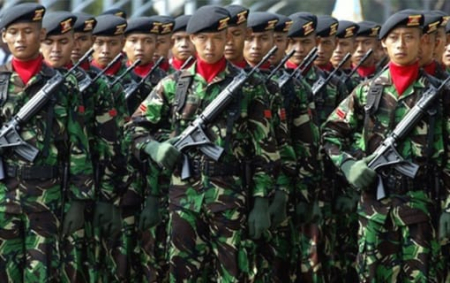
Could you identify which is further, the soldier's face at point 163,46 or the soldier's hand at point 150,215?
the soldier's face at point 163,46

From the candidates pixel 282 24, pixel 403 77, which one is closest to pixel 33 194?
pixel 403 77

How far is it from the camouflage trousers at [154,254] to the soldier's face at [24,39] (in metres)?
2.62

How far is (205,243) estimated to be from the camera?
12.0 metres

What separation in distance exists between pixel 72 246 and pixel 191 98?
1.36 meters

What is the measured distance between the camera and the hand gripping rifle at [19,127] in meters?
11.7

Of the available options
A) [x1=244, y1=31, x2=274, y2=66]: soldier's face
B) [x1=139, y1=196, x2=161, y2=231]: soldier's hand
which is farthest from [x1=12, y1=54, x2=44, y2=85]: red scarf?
[x1=244, y1=31, x2=274, y2=66]: soldier's face

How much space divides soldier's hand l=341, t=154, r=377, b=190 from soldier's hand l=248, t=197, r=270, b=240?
58cm

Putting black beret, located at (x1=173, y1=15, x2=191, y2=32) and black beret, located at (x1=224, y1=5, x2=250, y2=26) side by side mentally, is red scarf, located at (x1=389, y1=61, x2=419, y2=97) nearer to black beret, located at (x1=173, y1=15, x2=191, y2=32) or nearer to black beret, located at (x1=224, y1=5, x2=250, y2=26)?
black beret, located at (x1=224, y1=5, x2=250, y2=26)

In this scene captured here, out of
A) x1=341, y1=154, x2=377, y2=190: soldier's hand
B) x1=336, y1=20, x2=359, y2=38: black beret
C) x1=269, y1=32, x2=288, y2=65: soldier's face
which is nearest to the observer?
x1=341, y1=154, x2=377, y2=190: soldier's hand

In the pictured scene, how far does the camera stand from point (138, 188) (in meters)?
14.1

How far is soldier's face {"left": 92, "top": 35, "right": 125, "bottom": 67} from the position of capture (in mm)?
15102

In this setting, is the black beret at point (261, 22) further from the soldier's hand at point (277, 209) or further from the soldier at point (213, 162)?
the soldier's hand at point (277, 209)

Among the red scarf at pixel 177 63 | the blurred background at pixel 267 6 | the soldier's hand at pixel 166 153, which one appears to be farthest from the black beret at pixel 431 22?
the blurred background at pixel 267 6

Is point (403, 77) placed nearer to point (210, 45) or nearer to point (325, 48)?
point (210, 45)
